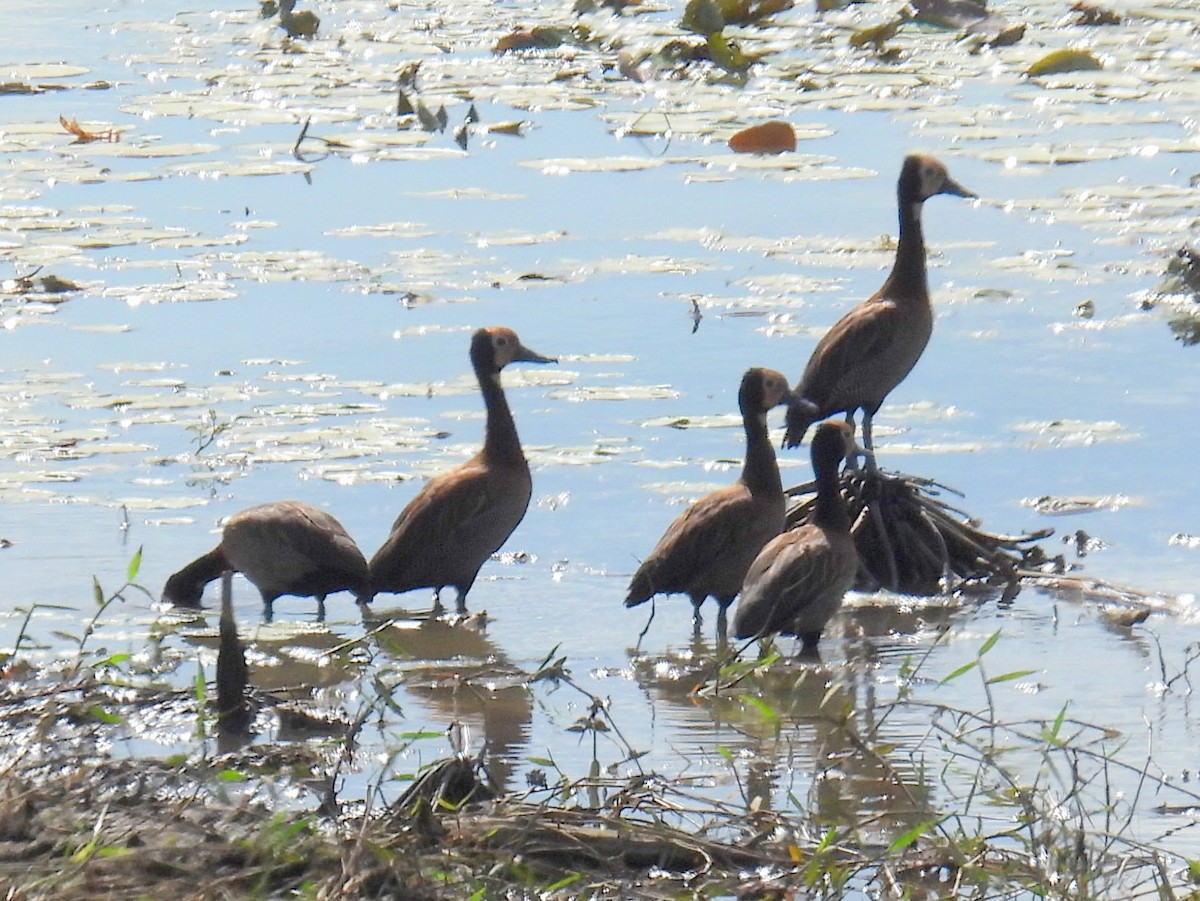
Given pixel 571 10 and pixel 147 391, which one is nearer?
pixel 147 391

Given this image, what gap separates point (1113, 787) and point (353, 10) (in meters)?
16.6

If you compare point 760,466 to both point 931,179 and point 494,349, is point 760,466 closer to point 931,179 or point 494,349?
point 494,349

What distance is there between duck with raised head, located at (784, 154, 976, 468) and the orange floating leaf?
4498mm

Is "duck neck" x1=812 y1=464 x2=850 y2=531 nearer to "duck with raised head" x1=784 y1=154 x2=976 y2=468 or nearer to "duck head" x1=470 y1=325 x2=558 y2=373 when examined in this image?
"duck with raised head" x1=784 y1=154 x2=976 y2=468

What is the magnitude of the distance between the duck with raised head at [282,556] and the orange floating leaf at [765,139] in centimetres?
679

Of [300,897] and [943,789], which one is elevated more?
[300,897]

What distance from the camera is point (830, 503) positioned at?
24.3 ft

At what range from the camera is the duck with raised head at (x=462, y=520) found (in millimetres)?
7438

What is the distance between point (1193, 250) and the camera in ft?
34.6

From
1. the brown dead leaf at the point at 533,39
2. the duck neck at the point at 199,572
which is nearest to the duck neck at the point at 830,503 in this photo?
the duck neck at the point at 199,572

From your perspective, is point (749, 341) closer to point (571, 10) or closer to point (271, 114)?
point (271, 114)

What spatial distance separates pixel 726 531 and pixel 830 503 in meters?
0.36

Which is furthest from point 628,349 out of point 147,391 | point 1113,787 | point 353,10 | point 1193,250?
point 353,10

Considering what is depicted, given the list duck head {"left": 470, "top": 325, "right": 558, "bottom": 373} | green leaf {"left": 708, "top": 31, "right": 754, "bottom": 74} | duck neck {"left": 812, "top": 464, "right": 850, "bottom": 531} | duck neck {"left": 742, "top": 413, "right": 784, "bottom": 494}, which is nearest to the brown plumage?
duck neck {"left": 812, "top": 464, "right": 850, "bottom": 531}
